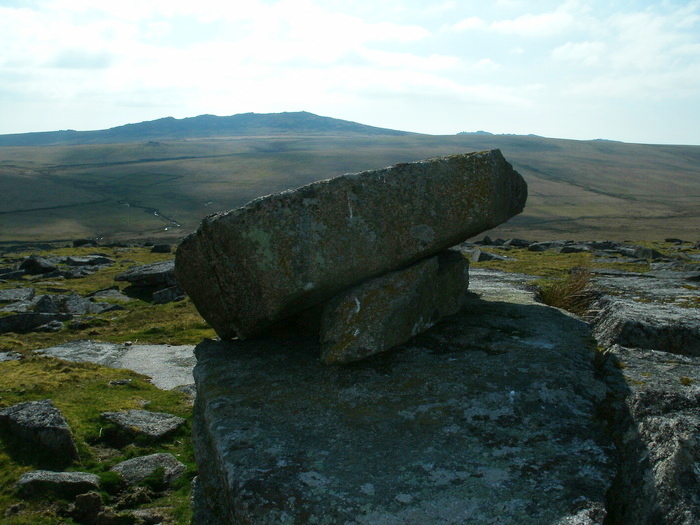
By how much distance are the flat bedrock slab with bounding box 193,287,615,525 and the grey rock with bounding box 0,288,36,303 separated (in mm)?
20298

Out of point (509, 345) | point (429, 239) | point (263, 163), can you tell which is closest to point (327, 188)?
point (429, 239)

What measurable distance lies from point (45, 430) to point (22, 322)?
1313 centimetres

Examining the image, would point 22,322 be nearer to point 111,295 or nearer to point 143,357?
point 111,295

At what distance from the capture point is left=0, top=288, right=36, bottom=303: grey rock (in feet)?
80.2

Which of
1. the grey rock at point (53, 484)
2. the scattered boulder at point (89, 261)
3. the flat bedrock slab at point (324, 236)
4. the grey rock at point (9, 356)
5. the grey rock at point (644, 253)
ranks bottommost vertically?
the scattered boulder at point (89, 261)

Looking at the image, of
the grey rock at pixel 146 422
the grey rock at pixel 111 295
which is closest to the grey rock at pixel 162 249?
the grey rock at pixel 111 295

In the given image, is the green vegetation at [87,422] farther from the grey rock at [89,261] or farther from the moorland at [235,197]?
the moorland at [235,197]

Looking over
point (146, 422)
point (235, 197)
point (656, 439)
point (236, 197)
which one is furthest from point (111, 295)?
point (235, 197)

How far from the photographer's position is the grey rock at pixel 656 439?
4.60 meters

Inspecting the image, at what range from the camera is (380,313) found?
7.50 m

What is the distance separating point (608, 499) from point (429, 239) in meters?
4.06

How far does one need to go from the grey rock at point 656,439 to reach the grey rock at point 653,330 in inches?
36.2

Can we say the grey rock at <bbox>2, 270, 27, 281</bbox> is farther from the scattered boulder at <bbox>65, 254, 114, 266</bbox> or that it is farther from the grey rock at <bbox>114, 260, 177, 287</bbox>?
the grey rock at <bbox>114, 260, 177, 287</bbox>

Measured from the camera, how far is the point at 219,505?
21.4 ft
